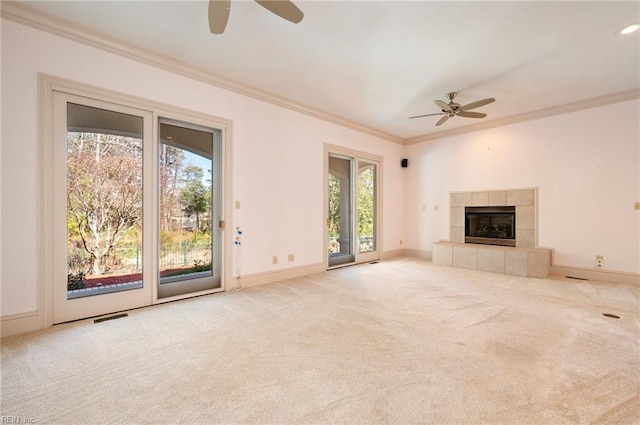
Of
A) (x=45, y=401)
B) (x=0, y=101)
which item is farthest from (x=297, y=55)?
(x=45, y=401)

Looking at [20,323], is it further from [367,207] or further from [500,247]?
[500,247]

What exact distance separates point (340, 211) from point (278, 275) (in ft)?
6.55

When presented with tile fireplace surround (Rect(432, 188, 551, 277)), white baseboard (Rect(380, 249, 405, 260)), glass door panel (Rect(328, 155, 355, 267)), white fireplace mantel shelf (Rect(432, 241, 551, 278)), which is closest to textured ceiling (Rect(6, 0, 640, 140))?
glass door panel (Rect(328, 155, 355, 267))

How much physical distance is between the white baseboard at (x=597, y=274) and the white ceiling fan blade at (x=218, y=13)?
243 inches

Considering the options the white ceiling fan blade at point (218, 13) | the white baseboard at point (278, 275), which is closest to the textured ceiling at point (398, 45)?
the white ceiling fan blade at point (218, 13)

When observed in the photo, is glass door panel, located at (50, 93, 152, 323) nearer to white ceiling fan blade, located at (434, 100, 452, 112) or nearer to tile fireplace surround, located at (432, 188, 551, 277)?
white ceiling fan blade, located at (434, 100, 452, 112)

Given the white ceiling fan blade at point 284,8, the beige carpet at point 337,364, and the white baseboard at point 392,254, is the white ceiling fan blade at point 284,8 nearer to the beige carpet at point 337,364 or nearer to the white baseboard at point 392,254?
the beige carpet at point 337,364

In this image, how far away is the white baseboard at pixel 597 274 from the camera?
14.3 feet

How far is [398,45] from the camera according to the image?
10.3 feet

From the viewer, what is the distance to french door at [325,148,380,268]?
566 cm

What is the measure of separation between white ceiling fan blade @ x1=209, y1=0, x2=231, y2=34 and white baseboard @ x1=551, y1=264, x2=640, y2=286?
20.2 ft

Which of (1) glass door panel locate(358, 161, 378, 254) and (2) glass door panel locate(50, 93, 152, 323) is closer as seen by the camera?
(2) glass door panel locate(50, 93, 152, 323)

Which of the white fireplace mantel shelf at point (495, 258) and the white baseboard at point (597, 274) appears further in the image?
the white fireplace mantel shelf at point (495, 258)

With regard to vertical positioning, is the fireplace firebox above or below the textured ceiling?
below
